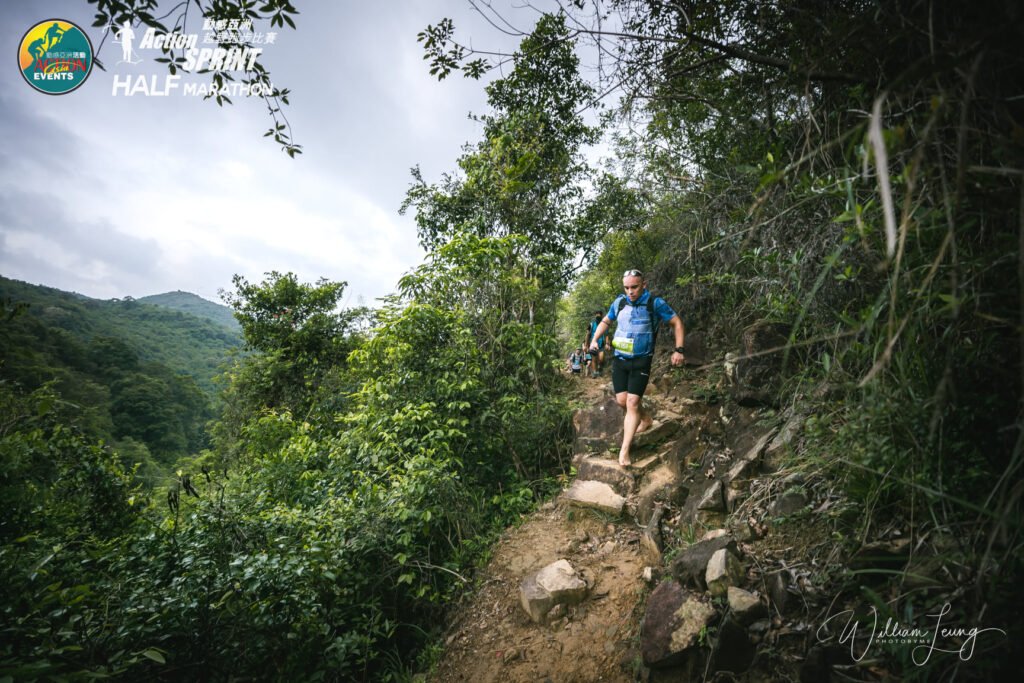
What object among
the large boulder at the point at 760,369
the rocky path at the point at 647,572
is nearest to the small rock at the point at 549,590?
the rocky path at the point at 647,572

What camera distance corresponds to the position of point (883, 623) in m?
1.66

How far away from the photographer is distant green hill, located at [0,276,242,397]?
38503mm

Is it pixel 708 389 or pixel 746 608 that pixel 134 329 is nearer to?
pixel 708 389

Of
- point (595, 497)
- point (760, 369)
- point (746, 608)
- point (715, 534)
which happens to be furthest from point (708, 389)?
point (746, 608)

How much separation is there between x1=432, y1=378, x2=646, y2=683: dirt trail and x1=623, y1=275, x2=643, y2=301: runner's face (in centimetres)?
235

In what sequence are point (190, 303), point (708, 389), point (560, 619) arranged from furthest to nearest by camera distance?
point (190, 303), point (708, 389), point (560, 619)

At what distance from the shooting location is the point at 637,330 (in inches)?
159

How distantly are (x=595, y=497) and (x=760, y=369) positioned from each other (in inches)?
84.7

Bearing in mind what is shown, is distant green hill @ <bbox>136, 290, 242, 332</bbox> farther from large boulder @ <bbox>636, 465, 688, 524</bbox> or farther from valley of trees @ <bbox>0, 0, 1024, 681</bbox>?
large boulder @ <bbox>636, 465, 688, 524</bbox>

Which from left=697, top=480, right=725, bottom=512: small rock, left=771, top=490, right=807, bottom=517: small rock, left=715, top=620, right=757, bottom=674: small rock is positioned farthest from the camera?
left=697, top=480, right=725, bottom=512: small rock

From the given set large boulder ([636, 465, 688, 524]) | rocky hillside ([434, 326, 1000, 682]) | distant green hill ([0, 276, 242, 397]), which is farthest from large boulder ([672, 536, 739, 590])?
distant green hill ([0, 276, 242, 397])

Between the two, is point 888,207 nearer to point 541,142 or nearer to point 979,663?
point 979,663

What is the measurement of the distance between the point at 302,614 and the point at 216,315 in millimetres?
156155

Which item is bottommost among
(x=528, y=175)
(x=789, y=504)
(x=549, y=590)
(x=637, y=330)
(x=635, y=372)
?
(x=549, y=590)
